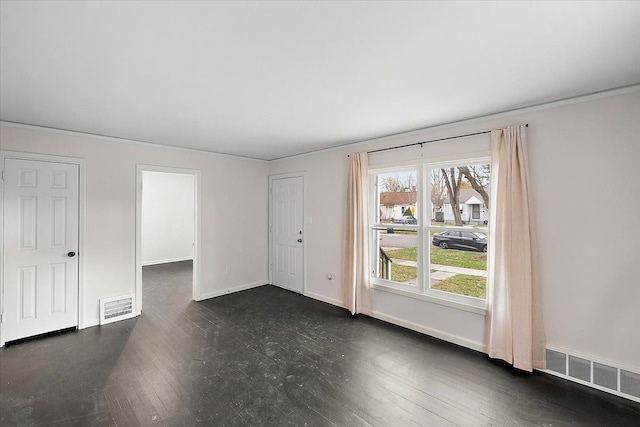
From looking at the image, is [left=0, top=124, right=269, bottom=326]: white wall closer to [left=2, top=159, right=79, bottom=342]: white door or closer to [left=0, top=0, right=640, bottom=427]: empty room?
[left=0, top=0, right=640, bottom=427]: empty room

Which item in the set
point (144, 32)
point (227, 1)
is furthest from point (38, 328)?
point (227, 1)

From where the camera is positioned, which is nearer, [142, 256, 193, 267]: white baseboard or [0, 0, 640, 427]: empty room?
[0, 0, 640, 427]: empty room

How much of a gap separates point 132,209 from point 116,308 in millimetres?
1365

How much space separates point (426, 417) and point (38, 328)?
14.2 ft

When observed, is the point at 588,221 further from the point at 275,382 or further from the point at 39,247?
the point at 39,247

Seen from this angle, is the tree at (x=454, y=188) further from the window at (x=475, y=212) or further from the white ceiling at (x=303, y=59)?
the white ceiling at (x=303, y=59)

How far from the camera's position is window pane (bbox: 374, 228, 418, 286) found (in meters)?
3.73

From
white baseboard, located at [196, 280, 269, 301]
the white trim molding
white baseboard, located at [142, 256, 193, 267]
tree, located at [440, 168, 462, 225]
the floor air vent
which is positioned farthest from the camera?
white baseboard, located at [142, 256, 193, 267]

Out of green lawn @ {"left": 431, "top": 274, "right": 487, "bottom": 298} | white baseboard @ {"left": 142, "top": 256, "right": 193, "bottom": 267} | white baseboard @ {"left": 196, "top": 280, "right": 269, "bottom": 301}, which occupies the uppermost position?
green lawn @ {"left": 431, "top": 274, "right": 487, "bottom": 298}

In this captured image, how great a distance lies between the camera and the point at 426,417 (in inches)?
83.1

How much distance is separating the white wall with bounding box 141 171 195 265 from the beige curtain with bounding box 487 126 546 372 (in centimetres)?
750

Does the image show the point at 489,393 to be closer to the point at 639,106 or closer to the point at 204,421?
the point at 204,421

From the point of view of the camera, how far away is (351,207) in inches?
163

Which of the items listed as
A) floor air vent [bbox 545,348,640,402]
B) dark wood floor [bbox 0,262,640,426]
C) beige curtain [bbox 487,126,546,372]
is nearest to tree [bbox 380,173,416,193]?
beige curtain [bbox 487,126,546,372]
